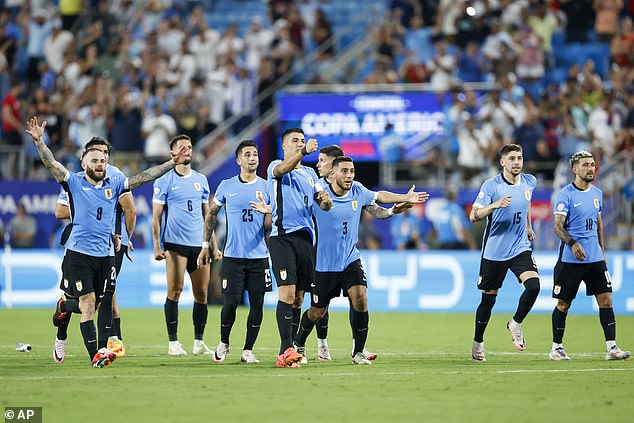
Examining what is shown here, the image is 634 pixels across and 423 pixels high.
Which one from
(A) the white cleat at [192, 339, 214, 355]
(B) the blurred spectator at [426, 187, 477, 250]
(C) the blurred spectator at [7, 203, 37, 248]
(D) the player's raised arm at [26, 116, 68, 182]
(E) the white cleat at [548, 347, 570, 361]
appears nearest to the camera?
(D) the player's raised arm at [26, 116, 68, 182]

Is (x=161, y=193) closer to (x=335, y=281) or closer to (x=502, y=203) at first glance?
(x=335, y=281)

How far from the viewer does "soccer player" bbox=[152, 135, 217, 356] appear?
48.1ft

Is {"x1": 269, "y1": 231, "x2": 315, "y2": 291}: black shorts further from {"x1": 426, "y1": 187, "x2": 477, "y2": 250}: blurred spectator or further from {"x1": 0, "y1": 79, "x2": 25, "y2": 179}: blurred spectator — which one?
{"x1": 0, "y1": 79, "x2": 25, "y2": 179}: blurred spectator

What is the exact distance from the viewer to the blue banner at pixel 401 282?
21.7 meters

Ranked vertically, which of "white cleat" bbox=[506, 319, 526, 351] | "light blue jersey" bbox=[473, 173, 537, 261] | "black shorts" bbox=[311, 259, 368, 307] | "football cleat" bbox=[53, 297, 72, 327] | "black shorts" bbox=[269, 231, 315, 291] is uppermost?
"light blue jersey" bbox=[473, 173, 537, 261]

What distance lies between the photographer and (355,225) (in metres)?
13.3

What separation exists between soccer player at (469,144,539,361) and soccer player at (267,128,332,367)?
6.87ft

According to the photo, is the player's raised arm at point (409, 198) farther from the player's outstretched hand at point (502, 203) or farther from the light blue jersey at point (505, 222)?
the light blue jersey at point (505, 222)

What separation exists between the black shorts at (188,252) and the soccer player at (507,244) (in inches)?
144

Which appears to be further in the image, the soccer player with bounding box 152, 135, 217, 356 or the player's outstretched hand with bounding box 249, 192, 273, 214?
the soccer player with bounding box 152, 135, 217, 356

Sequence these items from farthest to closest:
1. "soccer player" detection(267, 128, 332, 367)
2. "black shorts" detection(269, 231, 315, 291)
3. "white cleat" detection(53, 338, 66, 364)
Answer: "white cleat" detection(53, 338, 66, 364), "black shorts" detection(269, 231, 315, 291), "soccer player" detection(267, 128, 332, 367)

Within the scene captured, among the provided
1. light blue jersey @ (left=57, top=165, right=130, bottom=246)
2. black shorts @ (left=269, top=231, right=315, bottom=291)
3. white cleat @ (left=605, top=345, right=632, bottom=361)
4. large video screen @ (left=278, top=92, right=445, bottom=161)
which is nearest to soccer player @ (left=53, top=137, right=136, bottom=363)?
light blue jersey @ (left=57, top=165, right=130, bottom=246)

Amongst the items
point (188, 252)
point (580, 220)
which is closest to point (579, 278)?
point (580, 220)

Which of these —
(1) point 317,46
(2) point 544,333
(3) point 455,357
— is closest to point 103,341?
(3) point 455,357
